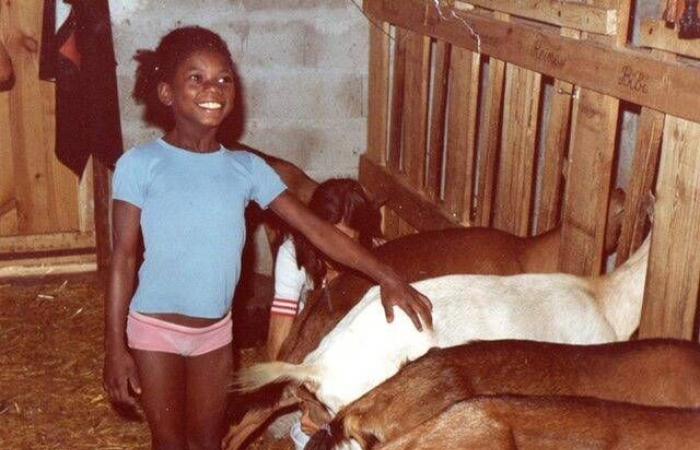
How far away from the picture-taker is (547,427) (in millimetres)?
2623

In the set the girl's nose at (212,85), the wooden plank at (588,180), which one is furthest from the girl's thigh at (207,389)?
the wooden plank at (588,180)

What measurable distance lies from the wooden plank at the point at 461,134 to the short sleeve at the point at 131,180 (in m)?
2.34

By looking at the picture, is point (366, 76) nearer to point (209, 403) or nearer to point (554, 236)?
point (554, 236)

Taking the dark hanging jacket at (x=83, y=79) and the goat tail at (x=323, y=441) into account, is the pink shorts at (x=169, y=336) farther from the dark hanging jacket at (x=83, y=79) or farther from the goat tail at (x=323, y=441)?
the dark hanging jacket at (x=83, y=79)

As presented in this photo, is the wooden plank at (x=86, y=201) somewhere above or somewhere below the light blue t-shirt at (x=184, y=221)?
below

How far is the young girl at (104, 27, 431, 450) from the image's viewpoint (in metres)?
3.68

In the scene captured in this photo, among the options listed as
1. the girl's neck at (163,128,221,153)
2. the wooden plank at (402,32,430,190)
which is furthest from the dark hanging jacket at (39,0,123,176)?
the girl's neck at (163,128,221,153)

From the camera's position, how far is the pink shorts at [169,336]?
373 cm

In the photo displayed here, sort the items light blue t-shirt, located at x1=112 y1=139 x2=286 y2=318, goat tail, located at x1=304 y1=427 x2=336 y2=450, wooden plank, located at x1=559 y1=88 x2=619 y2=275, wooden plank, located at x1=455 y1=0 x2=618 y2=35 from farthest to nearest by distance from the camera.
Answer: wooden plank, located at x1=559 y1=88 x2=619 y2=275 → wooden plank, located at x1=455 y1=0 x2=618 y2=35 → light blue t-shirt, located at x1=112 y1=139 x2=286 y2=318 → goat tail, located at x1=304 y1=427 x2=336 y2=450

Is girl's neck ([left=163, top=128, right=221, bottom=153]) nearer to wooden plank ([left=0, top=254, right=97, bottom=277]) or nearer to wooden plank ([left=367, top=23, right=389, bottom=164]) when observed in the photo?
wooden plank ([left=367, top=23, right=389, bottom=164])

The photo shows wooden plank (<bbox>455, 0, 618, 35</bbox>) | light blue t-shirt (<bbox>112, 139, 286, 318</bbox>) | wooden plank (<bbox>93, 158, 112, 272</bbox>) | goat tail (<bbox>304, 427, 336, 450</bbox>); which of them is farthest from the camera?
wooden plank (<bbox>93, 158, 112, 272</bbox>)

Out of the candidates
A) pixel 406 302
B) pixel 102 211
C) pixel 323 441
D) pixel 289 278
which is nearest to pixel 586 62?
pixel 406 302

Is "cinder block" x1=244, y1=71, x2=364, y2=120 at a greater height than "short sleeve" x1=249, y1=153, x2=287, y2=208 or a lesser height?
lesser

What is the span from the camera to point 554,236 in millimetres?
4742
